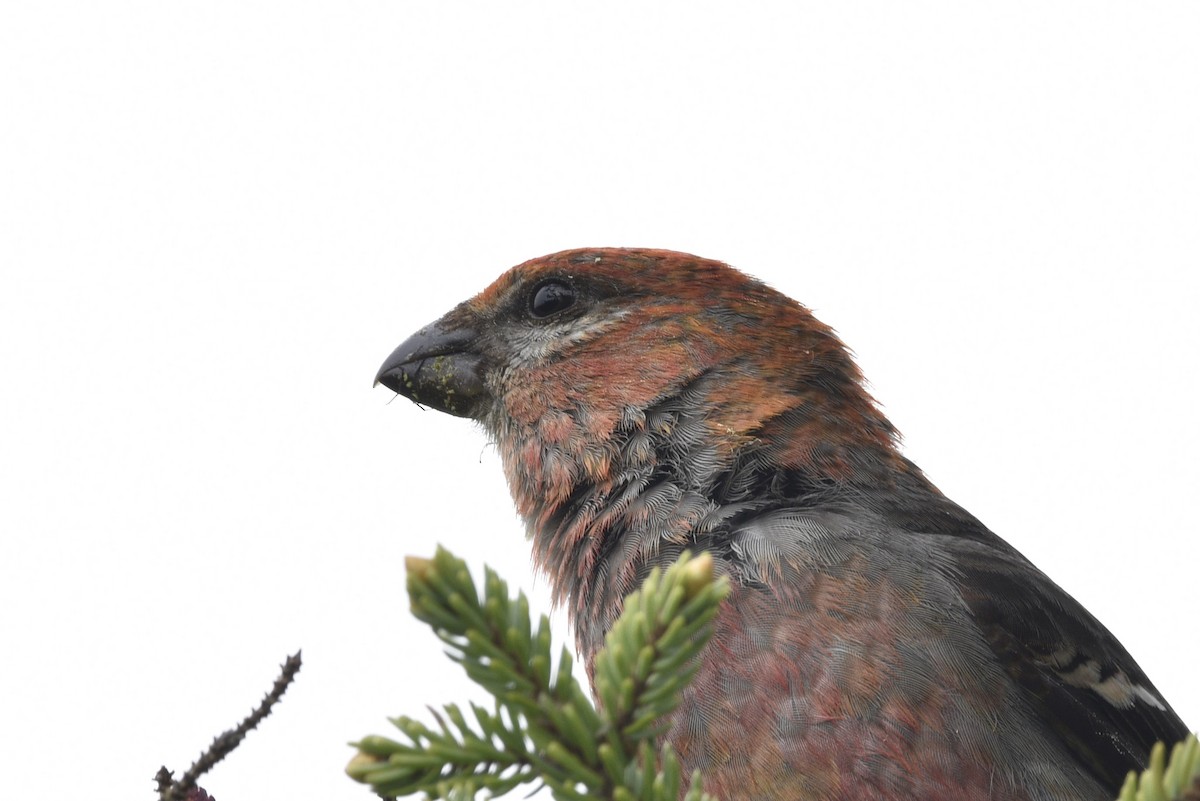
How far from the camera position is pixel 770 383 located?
14.2 feet

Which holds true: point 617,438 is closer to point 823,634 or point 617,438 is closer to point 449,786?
point 823,634

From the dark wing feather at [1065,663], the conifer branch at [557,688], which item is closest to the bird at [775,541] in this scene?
the dark wing feather at [1065,663]

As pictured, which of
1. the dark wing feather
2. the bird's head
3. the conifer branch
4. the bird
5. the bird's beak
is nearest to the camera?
the conifer branch

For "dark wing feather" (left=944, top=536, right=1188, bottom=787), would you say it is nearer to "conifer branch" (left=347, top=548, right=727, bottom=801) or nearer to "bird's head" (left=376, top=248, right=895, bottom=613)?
"bird's head" (left=376, top=248, right=895, bottom=613)

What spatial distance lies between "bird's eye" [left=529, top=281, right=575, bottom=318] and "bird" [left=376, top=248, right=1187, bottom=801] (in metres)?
0.01

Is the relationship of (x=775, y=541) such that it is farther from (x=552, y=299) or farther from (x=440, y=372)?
(x=440, y=372)

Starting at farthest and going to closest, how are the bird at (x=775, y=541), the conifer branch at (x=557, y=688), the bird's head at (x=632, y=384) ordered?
the bird's head at (x=632, y=384), the bird at (x=775, y=541), the conifer branch at (x=557, y=688)

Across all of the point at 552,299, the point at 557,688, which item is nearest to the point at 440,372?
the point at 552,299

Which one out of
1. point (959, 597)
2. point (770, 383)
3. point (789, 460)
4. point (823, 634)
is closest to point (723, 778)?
point (823, 634)

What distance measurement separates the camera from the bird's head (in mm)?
4066

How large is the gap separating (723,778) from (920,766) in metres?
0.50

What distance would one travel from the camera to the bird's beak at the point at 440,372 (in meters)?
4.87

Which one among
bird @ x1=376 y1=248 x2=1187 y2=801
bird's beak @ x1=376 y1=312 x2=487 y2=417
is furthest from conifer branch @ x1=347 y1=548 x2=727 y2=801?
bird's beak @ x1=376 y1=312 x2=487 y2=417

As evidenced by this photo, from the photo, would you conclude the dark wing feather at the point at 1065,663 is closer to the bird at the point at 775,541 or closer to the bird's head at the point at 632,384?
the bird at the point at 775,541
